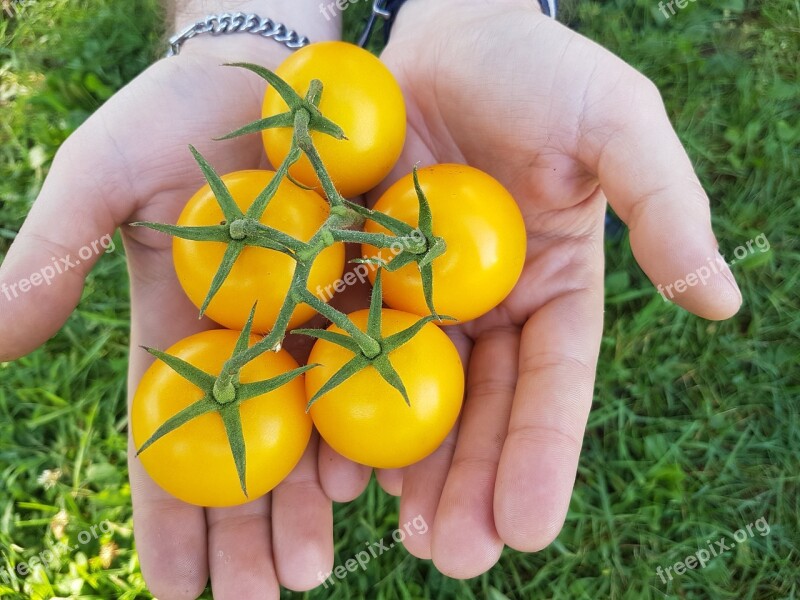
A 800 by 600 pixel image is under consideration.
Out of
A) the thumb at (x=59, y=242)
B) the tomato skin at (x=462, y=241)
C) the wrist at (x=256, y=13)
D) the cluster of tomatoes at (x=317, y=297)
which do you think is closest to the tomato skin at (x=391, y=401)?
the cluster of tomatoes at (x=317, y=297)

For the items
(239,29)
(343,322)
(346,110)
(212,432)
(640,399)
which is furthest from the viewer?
(640,399)

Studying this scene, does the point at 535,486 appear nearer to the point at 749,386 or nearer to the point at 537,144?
the point at 537,144

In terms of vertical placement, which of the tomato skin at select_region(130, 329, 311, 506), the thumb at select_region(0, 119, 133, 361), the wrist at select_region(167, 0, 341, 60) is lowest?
the tomato skin at select_region(130, 329, 311, 506)

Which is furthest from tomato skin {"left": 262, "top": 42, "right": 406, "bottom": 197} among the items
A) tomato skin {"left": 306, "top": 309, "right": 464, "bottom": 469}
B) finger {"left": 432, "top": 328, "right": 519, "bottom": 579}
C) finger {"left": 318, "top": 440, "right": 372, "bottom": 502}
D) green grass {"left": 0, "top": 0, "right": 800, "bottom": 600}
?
green grass {"left": 0, "top": 0, "right": 800, "bottom": 600}

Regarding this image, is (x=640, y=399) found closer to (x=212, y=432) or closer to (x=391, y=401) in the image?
(x=391, y=401)

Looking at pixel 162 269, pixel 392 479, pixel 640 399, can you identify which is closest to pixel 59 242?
pixel 162 269

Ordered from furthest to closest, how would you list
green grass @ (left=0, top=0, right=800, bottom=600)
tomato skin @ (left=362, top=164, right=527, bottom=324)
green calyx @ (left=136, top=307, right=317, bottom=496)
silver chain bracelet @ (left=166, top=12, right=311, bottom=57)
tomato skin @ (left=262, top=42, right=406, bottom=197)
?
1. silver chain bracelet @ (left=166, top=12, right=311, bottom=57)
2. green grass @ (left=0, top=0, right=800, bottom=600)
3. tomato skin @ (left=262, top=42, right=406, bottom=197)
4. tomato skin @ (left=362, top=164, right=527, bottom=324)
5. green calyx @ (left=136, top=307, right=317, bottom=496)

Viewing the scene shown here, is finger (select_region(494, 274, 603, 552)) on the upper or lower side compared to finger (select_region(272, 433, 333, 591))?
upper

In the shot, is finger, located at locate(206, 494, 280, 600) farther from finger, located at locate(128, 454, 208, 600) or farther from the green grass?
the green grass

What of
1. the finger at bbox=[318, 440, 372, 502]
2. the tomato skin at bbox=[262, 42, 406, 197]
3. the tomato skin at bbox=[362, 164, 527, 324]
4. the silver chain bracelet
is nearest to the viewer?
the tomato skin at bbox=[362, 164, 527, 324]
